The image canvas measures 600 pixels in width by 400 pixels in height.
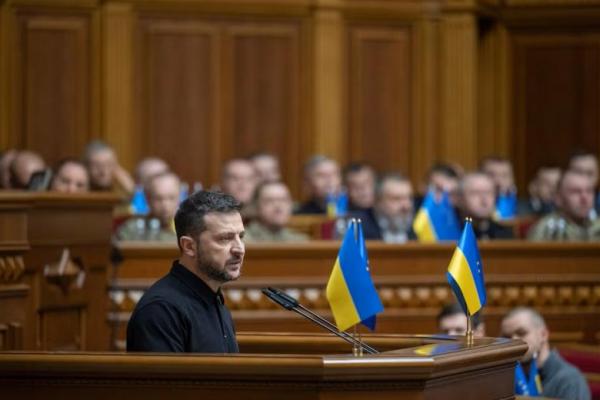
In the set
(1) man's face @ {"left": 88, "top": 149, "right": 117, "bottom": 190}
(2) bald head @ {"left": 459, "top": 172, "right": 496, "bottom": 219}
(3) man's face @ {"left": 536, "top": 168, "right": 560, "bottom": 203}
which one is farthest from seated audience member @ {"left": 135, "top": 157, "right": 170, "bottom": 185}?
(3) man's face @ {"left": 536, "top": 168, "right": 560, "bottom": 203}

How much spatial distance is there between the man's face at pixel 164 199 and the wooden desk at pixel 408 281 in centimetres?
110

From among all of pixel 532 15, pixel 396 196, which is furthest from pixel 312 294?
pixel 532 15

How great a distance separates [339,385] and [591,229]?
21.2 ft

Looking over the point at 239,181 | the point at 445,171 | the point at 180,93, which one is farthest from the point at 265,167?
the point at 180,93

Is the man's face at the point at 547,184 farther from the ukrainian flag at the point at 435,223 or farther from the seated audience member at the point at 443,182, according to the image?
the ukrainian flag at the point at 435,223

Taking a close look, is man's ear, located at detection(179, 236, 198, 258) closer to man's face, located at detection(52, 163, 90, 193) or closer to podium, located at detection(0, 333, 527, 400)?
podium, located at detection(0, 333, 527, 400)

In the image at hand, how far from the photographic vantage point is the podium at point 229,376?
394 centimetres

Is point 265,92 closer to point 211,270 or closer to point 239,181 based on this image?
point 239,181

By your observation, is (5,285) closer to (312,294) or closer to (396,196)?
(312,294)

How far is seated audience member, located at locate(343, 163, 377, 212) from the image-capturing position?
1150 centimetres

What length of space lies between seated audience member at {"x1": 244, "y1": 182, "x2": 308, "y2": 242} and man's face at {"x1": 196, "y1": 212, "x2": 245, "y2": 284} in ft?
16.0

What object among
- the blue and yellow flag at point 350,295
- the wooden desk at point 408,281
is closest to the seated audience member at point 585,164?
the wooden desk at point 408,281

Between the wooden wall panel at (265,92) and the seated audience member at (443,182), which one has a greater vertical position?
the wooden wall panel at (265,92)

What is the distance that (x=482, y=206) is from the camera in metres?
10.5
